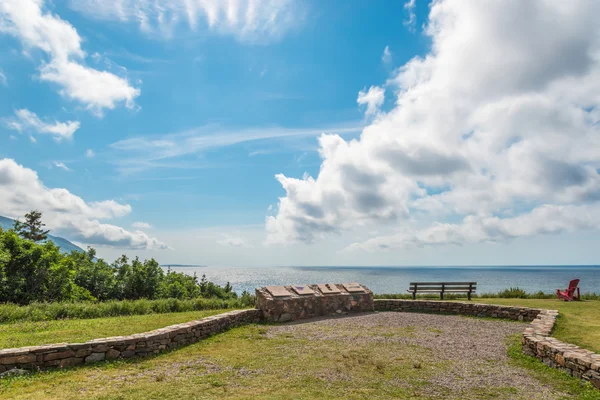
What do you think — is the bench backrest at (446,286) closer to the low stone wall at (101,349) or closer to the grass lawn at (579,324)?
the grass lawn at (579,324)

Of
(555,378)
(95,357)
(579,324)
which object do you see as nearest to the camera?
(555,378)

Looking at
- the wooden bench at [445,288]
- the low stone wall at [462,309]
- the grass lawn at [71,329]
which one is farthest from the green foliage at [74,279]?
the wooden bench at [445,288]

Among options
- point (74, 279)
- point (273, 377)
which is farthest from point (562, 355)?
point (74, 279)

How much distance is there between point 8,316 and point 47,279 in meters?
6.55

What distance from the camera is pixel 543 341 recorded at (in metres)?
7.95

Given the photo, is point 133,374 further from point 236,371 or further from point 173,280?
point 173,280

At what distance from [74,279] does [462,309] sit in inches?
759

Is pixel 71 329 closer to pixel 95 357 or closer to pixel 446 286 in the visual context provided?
pixel 95 357

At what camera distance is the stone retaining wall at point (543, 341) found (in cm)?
649

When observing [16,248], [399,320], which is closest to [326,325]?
[399,320]

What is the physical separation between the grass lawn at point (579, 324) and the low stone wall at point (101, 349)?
9347mm

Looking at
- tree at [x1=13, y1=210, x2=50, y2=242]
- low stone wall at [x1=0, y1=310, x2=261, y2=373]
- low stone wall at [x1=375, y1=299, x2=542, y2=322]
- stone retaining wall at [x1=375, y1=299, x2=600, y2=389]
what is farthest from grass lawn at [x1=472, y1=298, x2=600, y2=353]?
tree at [x1=13, y1=210, x2=50, y2=242]

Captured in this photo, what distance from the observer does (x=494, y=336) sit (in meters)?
10.6

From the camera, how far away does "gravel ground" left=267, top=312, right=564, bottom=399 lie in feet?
20.9
